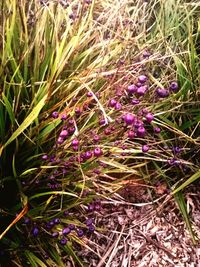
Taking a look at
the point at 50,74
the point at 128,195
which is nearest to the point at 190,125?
the point at 128,195

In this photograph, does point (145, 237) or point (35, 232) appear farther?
point (145, 237)

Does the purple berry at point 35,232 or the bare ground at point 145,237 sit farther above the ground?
the purple berry at point 35,232

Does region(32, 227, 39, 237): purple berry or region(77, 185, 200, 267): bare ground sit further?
region(77, 185, 200, 267): bare ground

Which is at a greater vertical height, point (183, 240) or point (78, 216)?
point (78, 216)

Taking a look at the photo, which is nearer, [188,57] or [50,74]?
[50,74]

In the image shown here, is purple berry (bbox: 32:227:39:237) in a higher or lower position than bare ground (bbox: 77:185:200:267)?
higher

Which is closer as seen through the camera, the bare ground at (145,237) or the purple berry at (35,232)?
the purple berry at (35,232)

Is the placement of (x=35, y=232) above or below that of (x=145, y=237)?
above

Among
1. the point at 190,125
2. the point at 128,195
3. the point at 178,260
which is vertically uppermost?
the point at 190,125

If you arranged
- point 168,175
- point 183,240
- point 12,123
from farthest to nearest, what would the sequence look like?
1. point 168,175
2. point 183,240
3. point 12,123

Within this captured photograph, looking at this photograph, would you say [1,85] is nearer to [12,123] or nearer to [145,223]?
[12,123]

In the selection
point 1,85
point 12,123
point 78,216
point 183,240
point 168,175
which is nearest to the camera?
point 12,123
